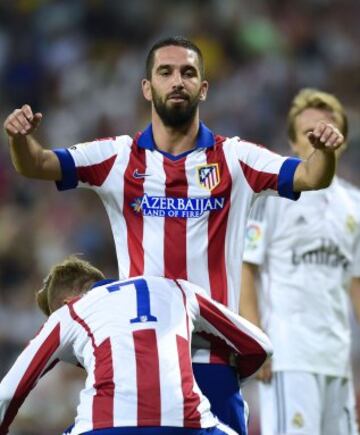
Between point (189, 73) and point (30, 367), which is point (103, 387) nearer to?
point (30, 367)

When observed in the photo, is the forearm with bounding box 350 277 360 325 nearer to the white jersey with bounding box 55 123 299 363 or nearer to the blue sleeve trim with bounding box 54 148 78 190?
the white jersey with bounding box 55 123 299 363

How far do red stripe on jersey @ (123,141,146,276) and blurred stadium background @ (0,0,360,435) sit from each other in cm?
570

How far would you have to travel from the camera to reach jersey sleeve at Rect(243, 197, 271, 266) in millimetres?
6305

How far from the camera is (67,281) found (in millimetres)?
4801

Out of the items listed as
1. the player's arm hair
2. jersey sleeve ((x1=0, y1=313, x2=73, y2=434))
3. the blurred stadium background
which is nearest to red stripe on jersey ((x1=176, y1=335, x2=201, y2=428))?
jersey sleeve ((x1=0, y1=313, x2=73, y2=434))

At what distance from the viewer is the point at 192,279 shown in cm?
487

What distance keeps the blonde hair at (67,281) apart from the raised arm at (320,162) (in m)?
0.84

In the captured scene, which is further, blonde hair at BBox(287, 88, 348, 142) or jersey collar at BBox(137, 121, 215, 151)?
blonde hair at BBox(287, 88, 348, 142)

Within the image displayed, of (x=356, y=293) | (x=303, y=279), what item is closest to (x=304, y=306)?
(x=303, y=279)

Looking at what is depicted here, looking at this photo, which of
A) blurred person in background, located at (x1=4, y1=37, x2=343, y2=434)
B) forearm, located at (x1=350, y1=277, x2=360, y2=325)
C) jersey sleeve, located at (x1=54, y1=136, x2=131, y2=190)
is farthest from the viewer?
forearm, located at (x1=350, y1=277, x2=360, y2=325)

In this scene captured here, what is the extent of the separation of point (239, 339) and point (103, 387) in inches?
25.3

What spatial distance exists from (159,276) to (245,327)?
0.38 m

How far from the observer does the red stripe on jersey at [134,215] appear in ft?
16.2

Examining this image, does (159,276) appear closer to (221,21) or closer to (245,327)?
(245,327)
